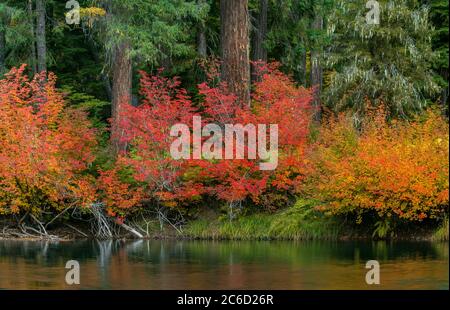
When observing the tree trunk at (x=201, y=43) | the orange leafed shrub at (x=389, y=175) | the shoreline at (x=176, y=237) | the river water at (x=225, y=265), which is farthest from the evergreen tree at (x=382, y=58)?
the river water at (x=225, y=265)

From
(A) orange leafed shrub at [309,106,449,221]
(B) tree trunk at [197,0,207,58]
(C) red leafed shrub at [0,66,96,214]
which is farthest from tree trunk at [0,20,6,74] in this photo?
(A) orange leafed shrub at [309,106,449,221]

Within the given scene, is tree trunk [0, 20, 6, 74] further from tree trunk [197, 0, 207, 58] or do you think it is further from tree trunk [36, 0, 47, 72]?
tree trunk [197, 0, 207, 58]

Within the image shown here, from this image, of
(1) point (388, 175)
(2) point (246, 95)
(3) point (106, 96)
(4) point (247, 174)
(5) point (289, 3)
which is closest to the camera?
(1) point (388, 175)

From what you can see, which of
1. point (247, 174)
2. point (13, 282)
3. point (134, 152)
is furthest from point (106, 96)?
point (13, 282)

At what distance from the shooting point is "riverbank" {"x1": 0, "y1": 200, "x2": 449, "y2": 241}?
21016mm

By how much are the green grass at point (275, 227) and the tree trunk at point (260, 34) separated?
28.4 feet

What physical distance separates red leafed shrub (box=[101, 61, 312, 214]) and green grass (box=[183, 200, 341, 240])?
54 cm

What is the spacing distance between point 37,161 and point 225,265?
7.62 meters

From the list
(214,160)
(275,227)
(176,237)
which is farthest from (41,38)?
(275,227)

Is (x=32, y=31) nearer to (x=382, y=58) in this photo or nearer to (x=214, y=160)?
(x=214, y=160)

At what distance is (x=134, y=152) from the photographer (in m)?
23.9

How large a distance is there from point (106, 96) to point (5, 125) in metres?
14.0

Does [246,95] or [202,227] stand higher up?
[246,95]
